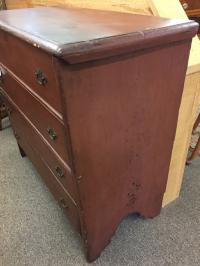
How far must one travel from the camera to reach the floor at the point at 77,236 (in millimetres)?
1188

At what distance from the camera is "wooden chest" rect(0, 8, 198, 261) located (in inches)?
26.2

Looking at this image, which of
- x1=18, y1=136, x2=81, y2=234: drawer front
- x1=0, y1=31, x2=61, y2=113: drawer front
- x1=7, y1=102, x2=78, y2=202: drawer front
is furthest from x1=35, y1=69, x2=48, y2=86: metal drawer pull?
x1=18, y1=136, x2=81, y2=234: drawer front

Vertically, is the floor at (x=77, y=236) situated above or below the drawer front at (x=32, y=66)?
below

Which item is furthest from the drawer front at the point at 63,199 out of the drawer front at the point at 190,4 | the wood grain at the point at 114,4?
the drawer front at the point at 190,4

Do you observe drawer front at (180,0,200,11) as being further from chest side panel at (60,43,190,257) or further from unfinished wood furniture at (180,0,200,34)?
chest side panel at (60,43,190,257)

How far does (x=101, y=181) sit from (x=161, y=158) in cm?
33

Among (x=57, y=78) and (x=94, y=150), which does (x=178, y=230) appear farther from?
(x=57, y=78)

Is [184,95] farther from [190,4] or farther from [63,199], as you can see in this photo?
[190,4]

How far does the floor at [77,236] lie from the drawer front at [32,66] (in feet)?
2.62

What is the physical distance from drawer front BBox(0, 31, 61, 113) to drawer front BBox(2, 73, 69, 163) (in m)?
0.05

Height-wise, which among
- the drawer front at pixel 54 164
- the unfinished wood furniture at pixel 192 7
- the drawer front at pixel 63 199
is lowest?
the drawer front at pixel 63 199

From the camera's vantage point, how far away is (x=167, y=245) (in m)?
1.23

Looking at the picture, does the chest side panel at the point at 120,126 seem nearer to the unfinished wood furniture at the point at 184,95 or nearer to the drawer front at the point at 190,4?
the unfinished wood furniture at the point at 184,95

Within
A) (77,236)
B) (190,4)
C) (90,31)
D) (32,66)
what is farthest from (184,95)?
(190,4)
